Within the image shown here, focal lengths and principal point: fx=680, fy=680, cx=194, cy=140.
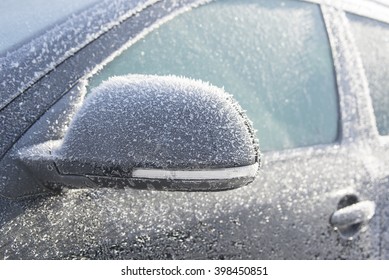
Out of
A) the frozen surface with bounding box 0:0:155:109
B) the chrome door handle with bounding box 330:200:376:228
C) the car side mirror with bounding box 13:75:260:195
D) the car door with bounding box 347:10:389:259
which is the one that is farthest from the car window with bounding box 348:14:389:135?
the car side mirror with bounding box 13:75:260:195

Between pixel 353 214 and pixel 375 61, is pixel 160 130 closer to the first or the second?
pixel 353 214

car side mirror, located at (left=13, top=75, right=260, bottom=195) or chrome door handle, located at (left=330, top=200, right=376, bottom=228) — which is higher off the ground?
chrome door handle, located at (left=330, top=200, right=376, bottom=228)

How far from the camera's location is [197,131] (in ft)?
4.34

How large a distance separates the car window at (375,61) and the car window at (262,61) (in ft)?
0.53

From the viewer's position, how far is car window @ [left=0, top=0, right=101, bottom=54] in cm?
168

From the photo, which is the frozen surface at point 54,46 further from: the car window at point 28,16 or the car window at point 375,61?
the car window at point 375,61

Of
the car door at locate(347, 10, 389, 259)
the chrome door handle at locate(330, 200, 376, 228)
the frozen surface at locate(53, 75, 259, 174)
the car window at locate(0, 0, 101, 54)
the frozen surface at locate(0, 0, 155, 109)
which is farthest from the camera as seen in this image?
the car door at locate(347, 10, 389, 259)

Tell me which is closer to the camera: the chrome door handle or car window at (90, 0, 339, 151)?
car window at (90, 0, 339, 151)

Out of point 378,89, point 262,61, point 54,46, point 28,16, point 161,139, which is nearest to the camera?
point 161,139

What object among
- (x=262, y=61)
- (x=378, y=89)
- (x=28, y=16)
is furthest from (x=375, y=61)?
(x=28, y=16)

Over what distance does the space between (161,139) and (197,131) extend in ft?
0.24

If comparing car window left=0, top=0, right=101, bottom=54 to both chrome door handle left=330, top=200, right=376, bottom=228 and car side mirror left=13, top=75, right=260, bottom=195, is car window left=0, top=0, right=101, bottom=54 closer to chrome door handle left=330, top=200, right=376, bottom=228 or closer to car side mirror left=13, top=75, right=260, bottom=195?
car side mirror left=13, top=75, right=260, bottom=195

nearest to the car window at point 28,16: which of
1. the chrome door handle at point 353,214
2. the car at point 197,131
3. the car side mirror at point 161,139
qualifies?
the car at point 197,131
